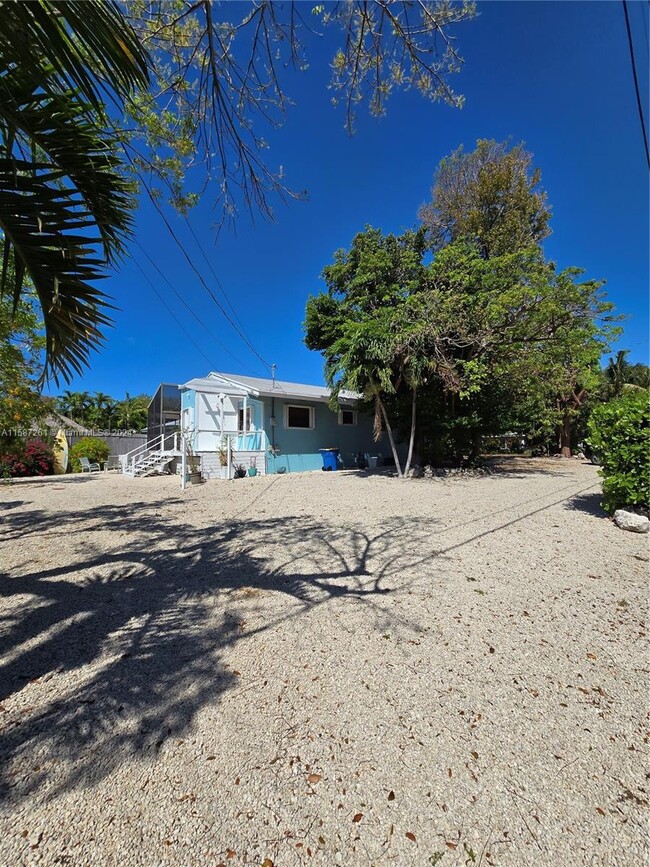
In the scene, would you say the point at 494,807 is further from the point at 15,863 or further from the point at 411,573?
the point at 411,573

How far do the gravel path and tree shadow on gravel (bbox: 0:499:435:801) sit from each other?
16mm

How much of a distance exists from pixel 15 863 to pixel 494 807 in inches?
72.4

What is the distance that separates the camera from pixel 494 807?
1.48 metres

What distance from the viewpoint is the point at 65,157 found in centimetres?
204

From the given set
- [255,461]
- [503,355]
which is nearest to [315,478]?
[255,461]

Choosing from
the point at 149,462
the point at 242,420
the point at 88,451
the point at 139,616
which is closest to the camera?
the point at 139,616

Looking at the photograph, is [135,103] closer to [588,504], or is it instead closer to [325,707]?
[325,707]

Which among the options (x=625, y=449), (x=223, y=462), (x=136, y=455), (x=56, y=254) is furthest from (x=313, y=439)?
(x=56, y=254)

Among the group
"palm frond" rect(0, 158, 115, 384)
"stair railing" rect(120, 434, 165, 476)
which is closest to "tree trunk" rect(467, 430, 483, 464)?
"stair railing" rect(120, 434, 165, 476)

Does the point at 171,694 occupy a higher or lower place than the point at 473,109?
lower

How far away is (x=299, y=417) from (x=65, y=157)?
13786 millimetres

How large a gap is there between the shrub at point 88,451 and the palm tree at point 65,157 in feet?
65.7

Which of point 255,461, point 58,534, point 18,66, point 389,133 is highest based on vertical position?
point 389,133

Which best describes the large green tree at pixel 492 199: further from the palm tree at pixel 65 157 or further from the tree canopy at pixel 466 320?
the palm tree at pixel 65 157
